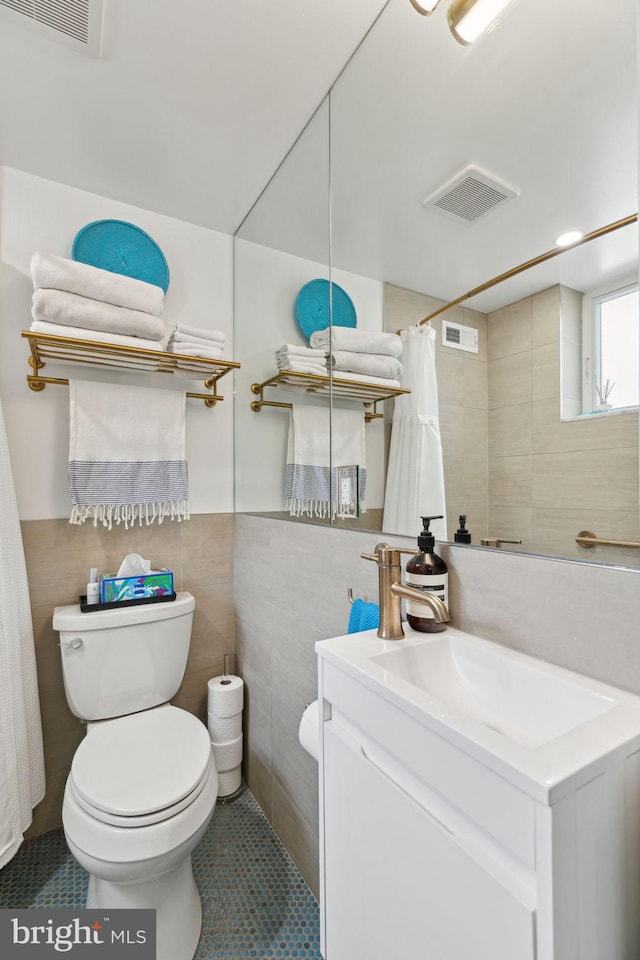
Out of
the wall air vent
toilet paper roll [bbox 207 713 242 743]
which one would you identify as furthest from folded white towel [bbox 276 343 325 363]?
toilet paper roll [bbox 207 713 242 743]


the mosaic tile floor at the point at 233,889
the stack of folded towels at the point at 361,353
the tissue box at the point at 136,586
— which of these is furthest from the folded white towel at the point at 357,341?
the mosaic tile floor at the point at 233,889

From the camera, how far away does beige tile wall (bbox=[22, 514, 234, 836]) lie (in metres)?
1.60

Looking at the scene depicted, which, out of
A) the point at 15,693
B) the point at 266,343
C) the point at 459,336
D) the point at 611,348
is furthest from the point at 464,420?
the point at 15,693

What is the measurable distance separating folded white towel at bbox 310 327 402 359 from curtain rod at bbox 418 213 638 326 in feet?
0.38

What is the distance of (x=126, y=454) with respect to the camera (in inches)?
65.1

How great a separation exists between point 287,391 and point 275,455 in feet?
0.78

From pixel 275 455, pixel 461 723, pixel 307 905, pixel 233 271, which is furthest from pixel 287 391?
pixel 307 905

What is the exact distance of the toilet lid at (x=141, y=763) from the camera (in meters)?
1.11

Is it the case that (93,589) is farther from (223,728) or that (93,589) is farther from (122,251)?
(122,251)

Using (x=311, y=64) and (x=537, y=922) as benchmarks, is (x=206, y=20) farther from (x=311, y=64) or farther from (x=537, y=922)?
(x=537, y=922)

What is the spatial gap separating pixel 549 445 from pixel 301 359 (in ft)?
3.13

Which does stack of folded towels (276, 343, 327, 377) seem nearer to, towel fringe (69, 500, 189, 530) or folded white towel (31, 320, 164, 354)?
folded white towel (31, 320, 164, 354)

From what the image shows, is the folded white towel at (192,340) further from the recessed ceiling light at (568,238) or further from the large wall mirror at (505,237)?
the recessed ceiling light at (568,238)

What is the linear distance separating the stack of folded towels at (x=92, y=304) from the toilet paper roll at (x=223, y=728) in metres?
1.42
